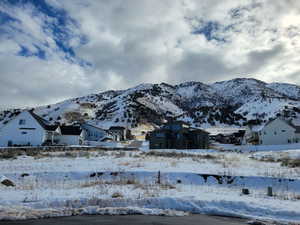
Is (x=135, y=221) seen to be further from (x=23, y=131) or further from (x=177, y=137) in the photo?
(x=23, y=131)

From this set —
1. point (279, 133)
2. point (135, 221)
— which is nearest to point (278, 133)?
point (279, 133)

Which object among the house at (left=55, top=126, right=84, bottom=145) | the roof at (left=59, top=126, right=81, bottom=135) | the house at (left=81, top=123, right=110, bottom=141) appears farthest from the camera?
the house at (left=81, top=123, right=110, bottom=141)

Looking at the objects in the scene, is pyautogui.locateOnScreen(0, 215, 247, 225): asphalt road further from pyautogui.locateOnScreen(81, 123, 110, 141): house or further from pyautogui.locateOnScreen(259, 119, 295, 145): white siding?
pyautogui.locateOnScreen(81, 123, 110, 141): house

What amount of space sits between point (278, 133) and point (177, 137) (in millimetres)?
28088

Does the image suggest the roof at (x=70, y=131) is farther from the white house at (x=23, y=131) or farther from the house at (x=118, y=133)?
the house at (x=118, y=133)

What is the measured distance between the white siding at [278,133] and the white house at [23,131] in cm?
5899

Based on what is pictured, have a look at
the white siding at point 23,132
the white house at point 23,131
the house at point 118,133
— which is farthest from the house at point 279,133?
the white siding at point 23,132

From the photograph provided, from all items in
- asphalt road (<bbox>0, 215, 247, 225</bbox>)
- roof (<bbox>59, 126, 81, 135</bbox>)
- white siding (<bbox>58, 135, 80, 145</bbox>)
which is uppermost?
roof (<bbox>59, 126, 81, 135</bbox>)

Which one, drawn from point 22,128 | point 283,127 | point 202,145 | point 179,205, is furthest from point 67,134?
point 179,205

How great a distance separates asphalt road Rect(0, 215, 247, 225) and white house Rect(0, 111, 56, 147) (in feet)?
189

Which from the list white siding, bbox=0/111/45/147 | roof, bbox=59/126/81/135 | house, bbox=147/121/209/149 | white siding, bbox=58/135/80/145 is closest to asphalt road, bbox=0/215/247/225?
house, bbox=147/121/209/149

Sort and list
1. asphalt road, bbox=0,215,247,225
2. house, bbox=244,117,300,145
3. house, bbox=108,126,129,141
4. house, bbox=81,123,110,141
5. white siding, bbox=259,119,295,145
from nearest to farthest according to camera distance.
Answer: asphalt road, bbox=0,215,247,225
house, bbox=244,117,300,145
white siding, bbox=259,119,295,145
house, bbox=81,123,110,141
house, bbox=108,126,129,141

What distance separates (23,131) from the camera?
6019cm

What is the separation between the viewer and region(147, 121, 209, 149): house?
64750mm
